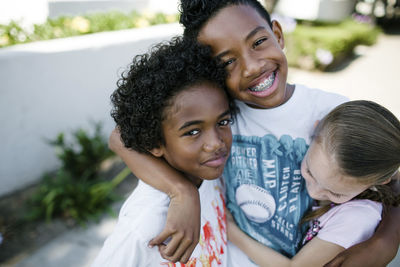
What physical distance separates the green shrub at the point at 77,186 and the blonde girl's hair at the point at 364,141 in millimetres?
2549

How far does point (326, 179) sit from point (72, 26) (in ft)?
13.5

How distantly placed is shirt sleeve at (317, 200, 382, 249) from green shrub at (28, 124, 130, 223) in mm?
2407

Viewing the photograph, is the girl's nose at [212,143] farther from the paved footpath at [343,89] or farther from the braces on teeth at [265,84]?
the paved footpath at [343,89]

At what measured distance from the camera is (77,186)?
3.15 m

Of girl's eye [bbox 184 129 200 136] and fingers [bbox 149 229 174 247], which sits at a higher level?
girl's eye [bbox 184 129 200 136]

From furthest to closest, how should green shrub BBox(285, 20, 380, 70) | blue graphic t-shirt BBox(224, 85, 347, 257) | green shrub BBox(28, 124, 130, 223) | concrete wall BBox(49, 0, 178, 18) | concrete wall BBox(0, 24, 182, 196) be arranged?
green shrub BBox(285, 20, 380, 70) < concrete wall BBox(49, 0, 178, 18) < concrete wall BBox(0, 24, 182, 196) < green shrub BBox(28, 124, 130, 223) < blue graphic t-shirt BBox(224, 85, 347, 257)

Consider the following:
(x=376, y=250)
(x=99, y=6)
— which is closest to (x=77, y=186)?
(x=376, y=250)

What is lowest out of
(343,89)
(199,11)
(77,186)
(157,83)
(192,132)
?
Answer: (343,89)

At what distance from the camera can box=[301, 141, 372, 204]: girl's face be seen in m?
1.24

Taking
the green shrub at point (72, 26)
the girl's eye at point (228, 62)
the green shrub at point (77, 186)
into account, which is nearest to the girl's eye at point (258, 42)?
the girl's eye at point (228, 62)

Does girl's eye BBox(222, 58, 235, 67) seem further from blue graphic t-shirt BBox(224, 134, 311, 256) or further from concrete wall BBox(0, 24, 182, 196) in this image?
concrete wall BBox(0, 24, 182, 196)

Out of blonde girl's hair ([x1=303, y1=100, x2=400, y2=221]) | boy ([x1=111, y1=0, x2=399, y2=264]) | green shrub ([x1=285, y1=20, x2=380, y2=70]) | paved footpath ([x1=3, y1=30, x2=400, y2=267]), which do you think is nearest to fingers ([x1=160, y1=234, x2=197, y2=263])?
boy ([x1=111, y1=0, x2=399, y2=264])

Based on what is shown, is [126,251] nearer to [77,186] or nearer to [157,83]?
[157,83]

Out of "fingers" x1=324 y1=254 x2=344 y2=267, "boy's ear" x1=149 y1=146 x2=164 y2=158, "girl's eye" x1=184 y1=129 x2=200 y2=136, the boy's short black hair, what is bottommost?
"fingers" x1=324 y1=254 x2=344 y2=267
